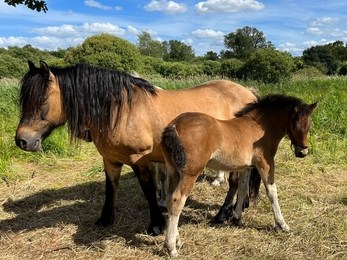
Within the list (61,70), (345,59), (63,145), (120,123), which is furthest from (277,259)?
(345,59)

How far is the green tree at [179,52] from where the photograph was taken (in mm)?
40375

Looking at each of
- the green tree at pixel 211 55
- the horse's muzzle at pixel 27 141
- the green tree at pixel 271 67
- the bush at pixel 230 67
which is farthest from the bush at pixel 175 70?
the green tree at pixel 211 55

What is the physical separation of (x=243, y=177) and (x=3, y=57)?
2306 cm

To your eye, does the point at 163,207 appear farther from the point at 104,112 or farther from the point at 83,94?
the point at 83,94

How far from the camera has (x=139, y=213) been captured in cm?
349

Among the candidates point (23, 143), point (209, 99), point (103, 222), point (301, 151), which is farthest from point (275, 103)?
point (23, 143)

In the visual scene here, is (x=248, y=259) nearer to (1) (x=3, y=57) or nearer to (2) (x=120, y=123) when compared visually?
(2) (x=120, y=123)

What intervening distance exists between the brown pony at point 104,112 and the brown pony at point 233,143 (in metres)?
0.40

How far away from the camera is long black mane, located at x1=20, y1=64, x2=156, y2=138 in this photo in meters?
2.49

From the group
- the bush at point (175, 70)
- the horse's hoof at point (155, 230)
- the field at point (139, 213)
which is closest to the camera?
the field at point (139, 213)

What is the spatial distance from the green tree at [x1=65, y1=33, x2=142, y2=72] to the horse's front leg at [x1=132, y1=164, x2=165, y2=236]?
11.2 m

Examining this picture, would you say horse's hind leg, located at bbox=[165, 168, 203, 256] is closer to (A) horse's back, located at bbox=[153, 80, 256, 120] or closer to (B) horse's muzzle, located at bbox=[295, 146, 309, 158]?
(A) horse's back, located at bbox=[153, 80, 256, 120]

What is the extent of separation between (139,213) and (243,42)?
113 ft

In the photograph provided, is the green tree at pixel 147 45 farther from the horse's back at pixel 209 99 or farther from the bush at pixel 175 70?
the horse's back at pixel 209 99
